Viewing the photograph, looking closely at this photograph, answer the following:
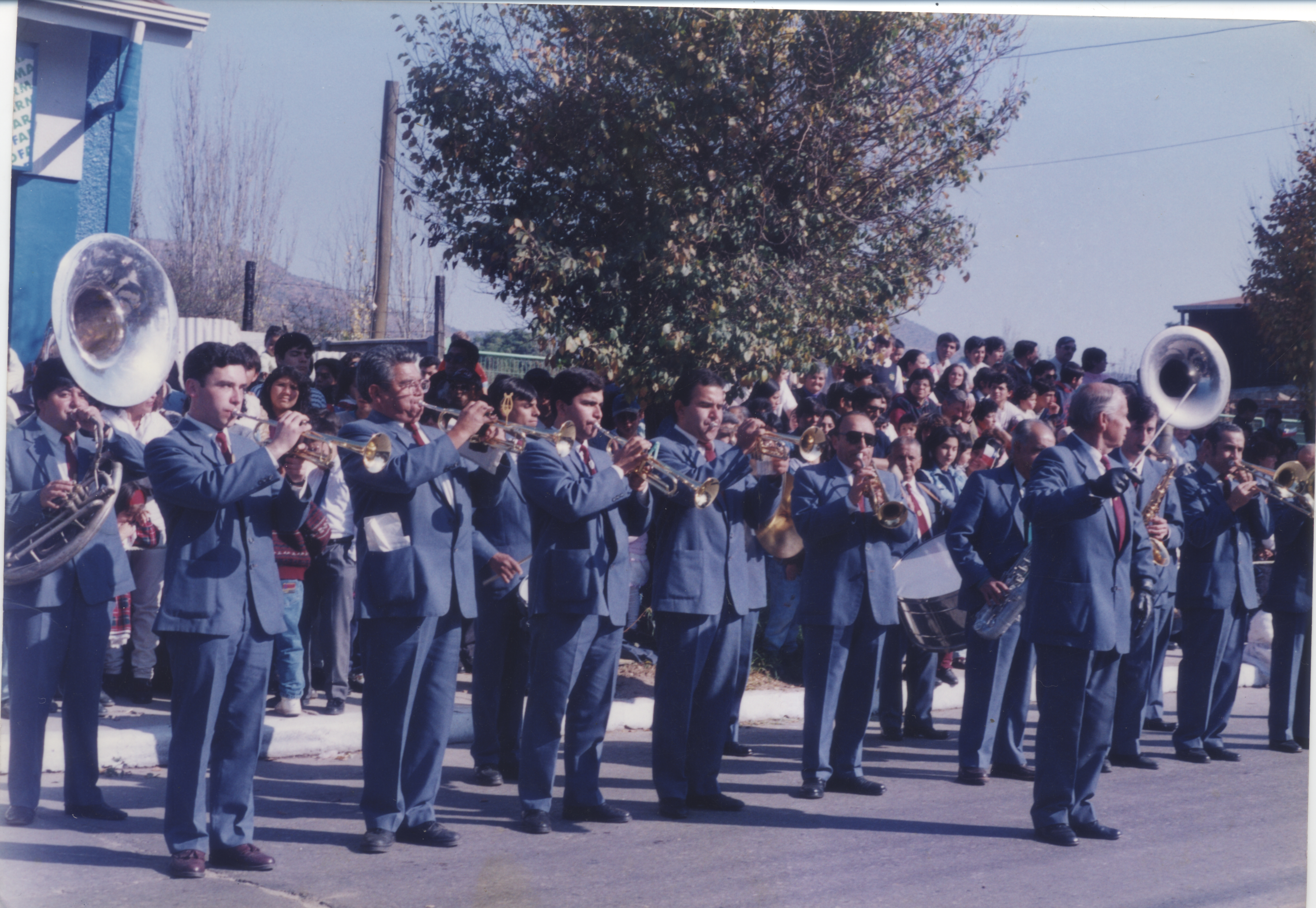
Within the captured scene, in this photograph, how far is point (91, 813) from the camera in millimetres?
5457

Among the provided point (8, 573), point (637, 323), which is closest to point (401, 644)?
point (8, 573)

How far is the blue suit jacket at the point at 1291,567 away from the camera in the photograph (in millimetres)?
7688

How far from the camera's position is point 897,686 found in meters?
7.95

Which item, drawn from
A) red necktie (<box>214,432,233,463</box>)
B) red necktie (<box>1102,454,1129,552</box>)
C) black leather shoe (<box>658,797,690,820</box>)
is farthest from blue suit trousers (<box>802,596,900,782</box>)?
red necktie (<box>214,432,233,463</box>)

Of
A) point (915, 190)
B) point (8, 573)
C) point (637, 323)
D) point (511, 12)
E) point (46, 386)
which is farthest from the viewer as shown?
point (915, 190)

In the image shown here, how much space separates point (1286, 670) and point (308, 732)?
18.8 feet

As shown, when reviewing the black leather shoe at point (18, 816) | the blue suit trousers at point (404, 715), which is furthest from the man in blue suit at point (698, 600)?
the black leather shoe at point (18, 816)

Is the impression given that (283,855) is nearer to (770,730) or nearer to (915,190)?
(770,730)

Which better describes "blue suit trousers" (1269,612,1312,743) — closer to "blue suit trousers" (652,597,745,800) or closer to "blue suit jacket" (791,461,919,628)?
"blue suit jacket" (791,461,919,628)

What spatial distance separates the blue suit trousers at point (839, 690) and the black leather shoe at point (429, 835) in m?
1.88

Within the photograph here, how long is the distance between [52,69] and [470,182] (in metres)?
3.04

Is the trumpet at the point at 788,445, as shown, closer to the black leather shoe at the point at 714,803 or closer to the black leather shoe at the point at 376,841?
the black leather shoe at the point at 714,803

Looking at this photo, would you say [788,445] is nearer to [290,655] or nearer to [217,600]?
[290,655]

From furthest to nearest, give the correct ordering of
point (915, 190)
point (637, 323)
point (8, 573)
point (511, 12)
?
point (915, 190), point (637, 323), point (511, 12), point (8, 573)
